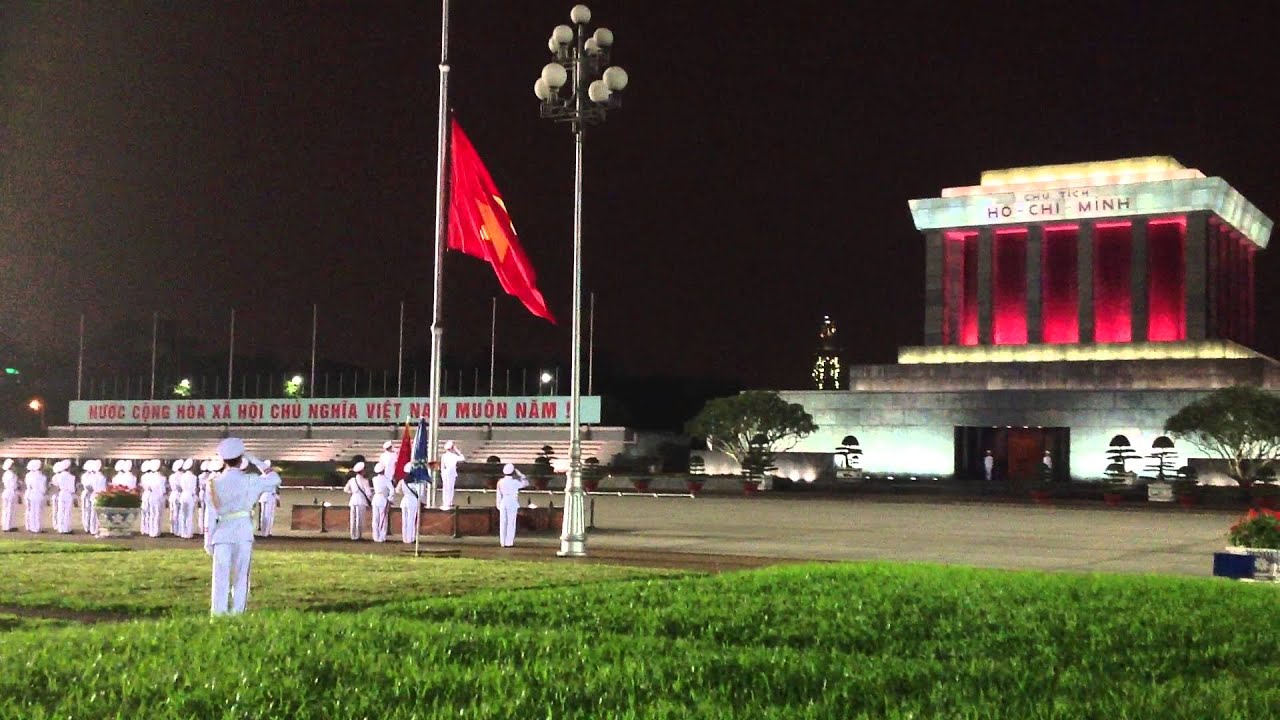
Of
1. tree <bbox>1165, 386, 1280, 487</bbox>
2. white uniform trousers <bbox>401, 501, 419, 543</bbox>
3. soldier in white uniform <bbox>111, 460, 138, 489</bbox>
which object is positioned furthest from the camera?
tree <bbox>1165, 386, 1280, 487</bbox>

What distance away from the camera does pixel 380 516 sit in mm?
23109

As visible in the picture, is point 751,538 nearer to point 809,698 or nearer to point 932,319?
point 809,698

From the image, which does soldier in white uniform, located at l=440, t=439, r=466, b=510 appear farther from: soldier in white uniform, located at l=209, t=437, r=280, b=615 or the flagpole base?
soldier in white uniform, located at l=209, t=437, r=280, b=615

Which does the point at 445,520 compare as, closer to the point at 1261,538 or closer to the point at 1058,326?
the point at 1261,538

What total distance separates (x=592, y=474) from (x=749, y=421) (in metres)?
7.01

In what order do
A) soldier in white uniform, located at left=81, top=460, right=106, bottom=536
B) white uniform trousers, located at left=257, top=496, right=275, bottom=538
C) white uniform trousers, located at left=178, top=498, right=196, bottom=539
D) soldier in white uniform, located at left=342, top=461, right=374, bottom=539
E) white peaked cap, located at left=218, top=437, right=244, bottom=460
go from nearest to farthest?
1. white peaked cap, located at left=218, top=437, right=244, bottom=460
2. soldier in white uniform, located at left=342, top=461, right=374, bottom=539
3. white uniform trousers, located at left=178, top=498, right=196, bottom=539
4. white uniform trousers, located at left=257, top=496, right=275, bottom=538
5. soldier in white uniform, located at left=81, top=460, right=106, bottom=536

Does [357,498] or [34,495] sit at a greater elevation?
[357,498]

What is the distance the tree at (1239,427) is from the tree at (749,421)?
1386cm

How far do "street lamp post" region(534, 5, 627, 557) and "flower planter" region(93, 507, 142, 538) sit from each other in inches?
350

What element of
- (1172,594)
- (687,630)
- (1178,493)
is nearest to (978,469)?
(1178,493)

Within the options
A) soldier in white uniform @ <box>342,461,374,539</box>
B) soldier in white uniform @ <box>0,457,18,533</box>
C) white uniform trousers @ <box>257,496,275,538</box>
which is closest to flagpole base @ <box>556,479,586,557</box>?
soldier in white uniform @ <box>342,461,374,539</box>

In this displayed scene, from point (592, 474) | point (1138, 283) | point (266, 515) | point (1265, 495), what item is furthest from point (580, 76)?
point (1138, 283)

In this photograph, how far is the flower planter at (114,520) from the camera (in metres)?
23.5

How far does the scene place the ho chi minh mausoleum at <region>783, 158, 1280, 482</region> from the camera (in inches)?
2072
